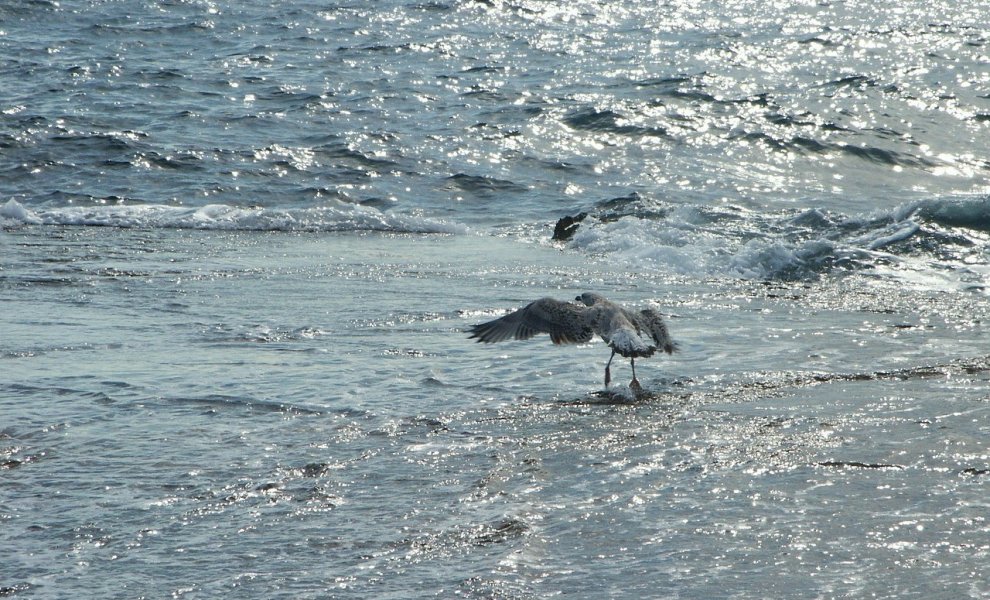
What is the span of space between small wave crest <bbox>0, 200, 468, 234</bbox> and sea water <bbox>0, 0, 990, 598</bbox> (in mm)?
70

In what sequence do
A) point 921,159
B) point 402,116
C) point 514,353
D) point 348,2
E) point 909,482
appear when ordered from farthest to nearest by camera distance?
point 348,2 → point 402,116 → point 921,159 → point 514,353 → point 909,482

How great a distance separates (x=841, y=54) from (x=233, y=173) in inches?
493

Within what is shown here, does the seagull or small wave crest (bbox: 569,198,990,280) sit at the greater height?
small wave crest (bbox: 569,198,990,280)

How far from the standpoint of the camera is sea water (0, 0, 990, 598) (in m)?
3.98

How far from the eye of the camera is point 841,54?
861 inches

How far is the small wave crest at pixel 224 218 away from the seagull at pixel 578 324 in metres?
5.26

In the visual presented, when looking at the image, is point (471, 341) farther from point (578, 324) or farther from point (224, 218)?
point (224, 218)

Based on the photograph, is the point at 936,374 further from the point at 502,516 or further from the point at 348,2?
the point at 348,2

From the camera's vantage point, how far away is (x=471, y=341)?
686cm

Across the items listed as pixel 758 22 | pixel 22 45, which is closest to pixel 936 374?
pixel 22 45

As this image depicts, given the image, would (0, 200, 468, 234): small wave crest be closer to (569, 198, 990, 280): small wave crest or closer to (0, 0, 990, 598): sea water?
(0, 0, 990, 598): sea water

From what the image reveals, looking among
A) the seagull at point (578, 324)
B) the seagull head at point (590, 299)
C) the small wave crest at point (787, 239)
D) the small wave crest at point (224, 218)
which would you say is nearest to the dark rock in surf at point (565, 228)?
the small wave crest at point (787, 239)

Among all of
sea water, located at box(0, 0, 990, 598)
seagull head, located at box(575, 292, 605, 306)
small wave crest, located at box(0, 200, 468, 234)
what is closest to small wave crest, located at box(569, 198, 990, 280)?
sea water, located at box(0, 0, 990, 598)

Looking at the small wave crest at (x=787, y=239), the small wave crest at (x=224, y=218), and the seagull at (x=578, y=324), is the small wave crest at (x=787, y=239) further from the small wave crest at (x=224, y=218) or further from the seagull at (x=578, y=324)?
the seagull at (x=578, y=324)
